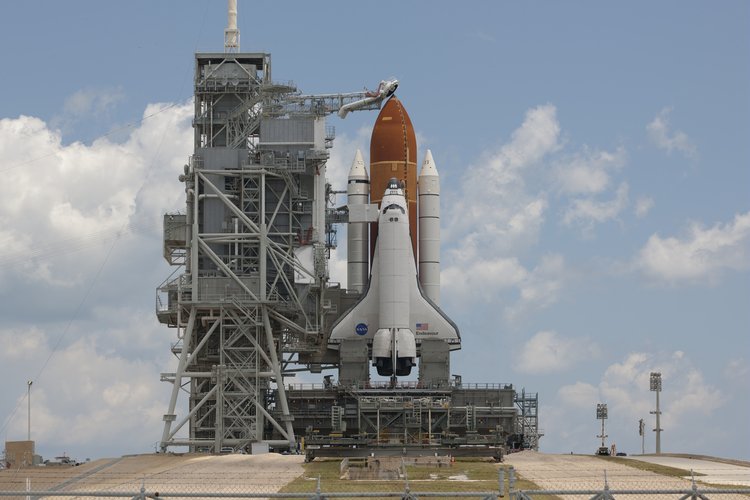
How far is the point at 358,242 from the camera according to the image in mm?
94688

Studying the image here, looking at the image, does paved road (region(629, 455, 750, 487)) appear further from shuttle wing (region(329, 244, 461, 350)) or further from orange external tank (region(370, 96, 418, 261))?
orange external tank (region(370, 96, 418, 261))

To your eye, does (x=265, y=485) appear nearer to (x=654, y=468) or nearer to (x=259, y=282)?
(x=654, y=468)

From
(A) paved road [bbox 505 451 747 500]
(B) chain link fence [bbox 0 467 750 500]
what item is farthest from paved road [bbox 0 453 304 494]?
(A) paved road [bbox 505 451 747 500]

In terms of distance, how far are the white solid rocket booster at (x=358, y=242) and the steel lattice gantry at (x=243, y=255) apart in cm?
227

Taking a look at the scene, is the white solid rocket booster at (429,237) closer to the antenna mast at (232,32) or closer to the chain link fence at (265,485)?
the antenna mast at (232,32)

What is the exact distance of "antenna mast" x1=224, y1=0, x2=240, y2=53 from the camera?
97.0 meters

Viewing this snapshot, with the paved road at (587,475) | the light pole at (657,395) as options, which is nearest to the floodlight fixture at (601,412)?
the light pole at (657,395)

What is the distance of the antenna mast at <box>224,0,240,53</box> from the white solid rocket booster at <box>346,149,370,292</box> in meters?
12.3

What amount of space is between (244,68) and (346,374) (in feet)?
75.0

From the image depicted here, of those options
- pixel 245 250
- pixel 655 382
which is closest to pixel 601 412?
pixel 655 382

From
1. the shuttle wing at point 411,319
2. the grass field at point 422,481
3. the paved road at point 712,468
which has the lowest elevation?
the paved road at point 712,468

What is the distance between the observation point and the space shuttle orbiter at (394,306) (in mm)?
87938

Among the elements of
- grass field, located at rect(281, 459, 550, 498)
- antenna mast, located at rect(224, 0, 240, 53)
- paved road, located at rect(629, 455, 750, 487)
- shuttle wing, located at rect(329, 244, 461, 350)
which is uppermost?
antenna mast, located at rect(224, 0, 240, 53)

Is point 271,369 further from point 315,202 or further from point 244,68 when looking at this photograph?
point 244,68
